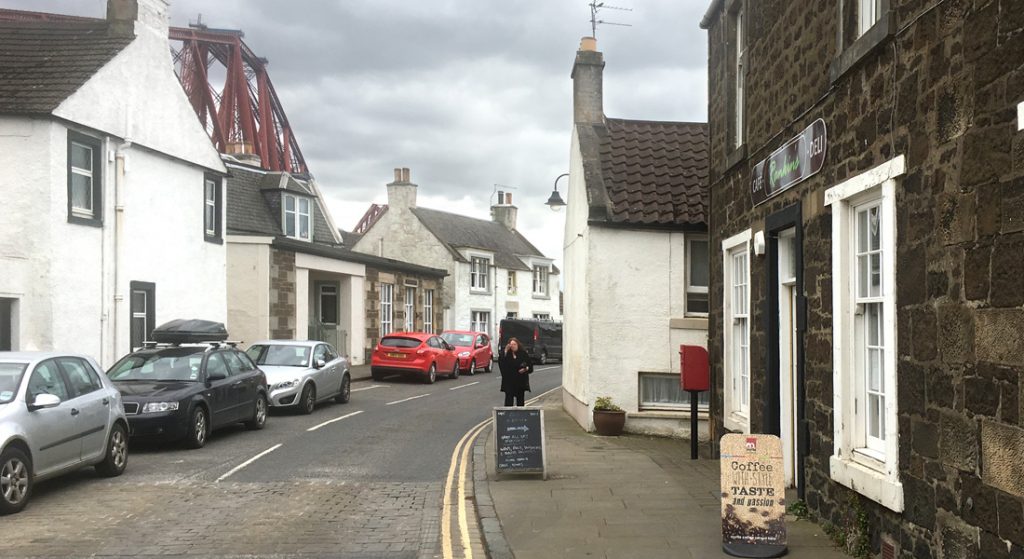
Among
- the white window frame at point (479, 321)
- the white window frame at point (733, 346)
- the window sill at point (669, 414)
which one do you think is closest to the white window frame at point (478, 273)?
the white window frame at point (479, 321)

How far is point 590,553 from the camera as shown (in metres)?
7.31

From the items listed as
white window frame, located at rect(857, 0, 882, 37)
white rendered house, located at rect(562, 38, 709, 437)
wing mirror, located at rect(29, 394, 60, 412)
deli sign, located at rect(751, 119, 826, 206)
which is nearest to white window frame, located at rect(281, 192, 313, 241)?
white rendered house, located at rect(562, 38, 709, 437)

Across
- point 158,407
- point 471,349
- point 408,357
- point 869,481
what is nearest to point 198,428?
point 158,407

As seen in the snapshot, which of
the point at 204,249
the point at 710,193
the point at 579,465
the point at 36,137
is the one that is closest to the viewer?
the point at 579,465

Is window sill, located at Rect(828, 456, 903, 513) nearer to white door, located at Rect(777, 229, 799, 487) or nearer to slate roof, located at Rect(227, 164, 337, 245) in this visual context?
white door, located at Rect(777, 229, 799, 487)

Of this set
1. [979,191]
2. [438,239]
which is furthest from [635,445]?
[438,239]

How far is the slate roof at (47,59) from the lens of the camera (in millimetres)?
17844

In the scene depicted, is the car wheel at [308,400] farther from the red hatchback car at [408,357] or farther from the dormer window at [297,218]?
the dormer window at [297,218]

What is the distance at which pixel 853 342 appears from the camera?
7406 millimetres

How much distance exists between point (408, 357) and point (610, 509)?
1980 centimetres

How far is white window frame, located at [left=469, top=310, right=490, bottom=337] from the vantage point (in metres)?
51.3

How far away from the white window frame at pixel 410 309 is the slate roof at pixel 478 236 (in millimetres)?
9424

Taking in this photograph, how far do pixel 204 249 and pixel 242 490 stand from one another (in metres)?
14.7

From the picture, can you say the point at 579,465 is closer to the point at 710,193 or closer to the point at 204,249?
the point at 710,193
